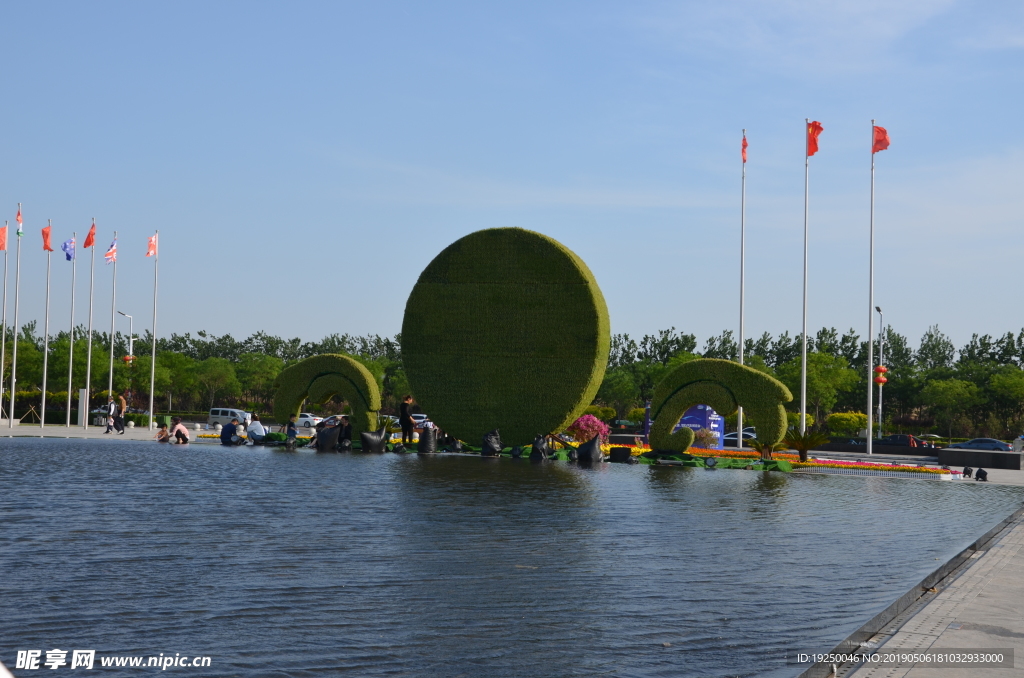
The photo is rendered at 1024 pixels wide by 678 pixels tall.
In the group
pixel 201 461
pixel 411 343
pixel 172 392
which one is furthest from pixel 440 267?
pixel 172 392

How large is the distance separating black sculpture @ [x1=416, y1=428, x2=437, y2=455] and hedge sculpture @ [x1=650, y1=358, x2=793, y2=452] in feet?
23.8

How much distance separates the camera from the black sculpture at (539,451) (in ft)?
96.6

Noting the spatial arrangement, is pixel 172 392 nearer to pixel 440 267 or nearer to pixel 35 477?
pixel 440 267

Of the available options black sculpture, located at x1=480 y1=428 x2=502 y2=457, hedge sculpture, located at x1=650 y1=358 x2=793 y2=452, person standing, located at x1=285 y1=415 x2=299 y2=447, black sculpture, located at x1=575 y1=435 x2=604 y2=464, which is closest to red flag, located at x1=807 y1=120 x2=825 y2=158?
hedge sculpture, located at x1=650 y1=358 x2=793 y2=452

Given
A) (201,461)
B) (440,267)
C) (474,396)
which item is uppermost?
(440,267)

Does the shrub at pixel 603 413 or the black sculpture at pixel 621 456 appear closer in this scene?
the black sculpture at pixel 621 456

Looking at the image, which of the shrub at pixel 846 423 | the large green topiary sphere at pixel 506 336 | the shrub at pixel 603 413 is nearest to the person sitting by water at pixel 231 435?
the large green topiary sphere at pixel 506 336

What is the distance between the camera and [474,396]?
101ft

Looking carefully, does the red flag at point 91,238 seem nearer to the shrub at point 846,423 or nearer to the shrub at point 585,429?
the shrub at point 585,429

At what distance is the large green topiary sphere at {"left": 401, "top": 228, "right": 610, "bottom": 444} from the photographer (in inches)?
1166

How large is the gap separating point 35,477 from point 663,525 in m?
13.1

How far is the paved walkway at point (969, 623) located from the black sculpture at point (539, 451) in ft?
62.2

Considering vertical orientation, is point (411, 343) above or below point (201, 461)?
above

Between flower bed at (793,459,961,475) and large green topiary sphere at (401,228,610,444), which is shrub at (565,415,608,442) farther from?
flower bed at (793,459,961,475)
